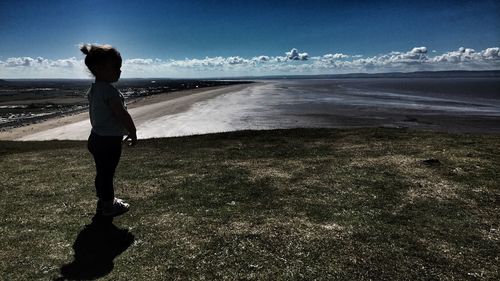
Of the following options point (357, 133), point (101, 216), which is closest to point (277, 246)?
point (101, 216)

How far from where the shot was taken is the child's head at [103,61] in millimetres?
8219

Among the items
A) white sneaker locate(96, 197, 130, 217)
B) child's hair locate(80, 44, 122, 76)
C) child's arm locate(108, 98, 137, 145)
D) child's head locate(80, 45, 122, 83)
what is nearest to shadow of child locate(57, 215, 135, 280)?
white sneaker locate(96, 197, 130, 217)

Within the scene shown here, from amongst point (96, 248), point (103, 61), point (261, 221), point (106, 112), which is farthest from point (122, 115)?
point (261, 221)

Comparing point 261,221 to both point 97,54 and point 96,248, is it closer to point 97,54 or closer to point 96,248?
point 96,248

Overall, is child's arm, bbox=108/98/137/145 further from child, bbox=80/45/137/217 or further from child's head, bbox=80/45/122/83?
child's head, bbox=80/45/122/83

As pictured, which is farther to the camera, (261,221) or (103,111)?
(261,221)

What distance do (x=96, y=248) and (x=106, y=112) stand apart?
2.88m

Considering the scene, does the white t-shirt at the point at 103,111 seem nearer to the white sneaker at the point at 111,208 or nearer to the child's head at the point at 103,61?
the child's head at the point at 103,61

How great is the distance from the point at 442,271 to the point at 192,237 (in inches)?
201

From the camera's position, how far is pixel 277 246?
27.6ft

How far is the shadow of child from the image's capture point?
7.28 metres

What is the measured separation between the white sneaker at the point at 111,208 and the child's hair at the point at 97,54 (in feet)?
10.3

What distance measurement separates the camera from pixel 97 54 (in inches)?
325

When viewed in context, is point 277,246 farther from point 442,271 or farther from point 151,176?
point 151,176
